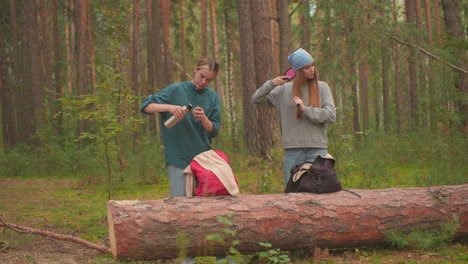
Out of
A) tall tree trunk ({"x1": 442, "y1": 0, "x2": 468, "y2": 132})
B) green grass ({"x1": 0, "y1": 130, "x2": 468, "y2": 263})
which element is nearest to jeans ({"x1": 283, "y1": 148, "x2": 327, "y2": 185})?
green grass ({"x1": 0, "y1": 130, "x2": 468, "y2": 263})

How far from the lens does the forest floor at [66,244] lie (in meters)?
4.43

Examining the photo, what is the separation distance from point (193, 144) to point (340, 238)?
1734 millimetres

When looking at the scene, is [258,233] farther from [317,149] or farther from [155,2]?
[155,2]

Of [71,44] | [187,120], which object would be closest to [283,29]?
[187,120]

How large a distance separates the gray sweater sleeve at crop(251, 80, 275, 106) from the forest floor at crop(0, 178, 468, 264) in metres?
1.65

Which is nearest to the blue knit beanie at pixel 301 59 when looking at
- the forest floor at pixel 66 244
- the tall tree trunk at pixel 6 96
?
the forest floor at pixel 66 244

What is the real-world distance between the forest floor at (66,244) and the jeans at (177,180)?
739 millimetres

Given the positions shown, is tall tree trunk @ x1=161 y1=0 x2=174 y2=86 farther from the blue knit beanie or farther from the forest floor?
the blue knit beanie

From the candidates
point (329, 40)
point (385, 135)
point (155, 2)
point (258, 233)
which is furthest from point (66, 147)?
point (258, 233)

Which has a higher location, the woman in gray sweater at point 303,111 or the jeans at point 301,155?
the woman in gray sweater at point 303,111

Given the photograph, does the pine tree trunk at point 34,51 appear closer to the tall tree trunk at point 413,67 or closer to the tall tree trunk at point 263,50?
the tall tree trunk at point 263,50

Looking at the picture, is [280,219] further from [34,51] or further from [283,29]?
[34,51]

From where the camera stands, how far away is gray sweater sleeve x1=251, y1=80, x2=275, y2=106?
4.70m

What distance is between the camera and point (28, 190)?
995 centimetres
